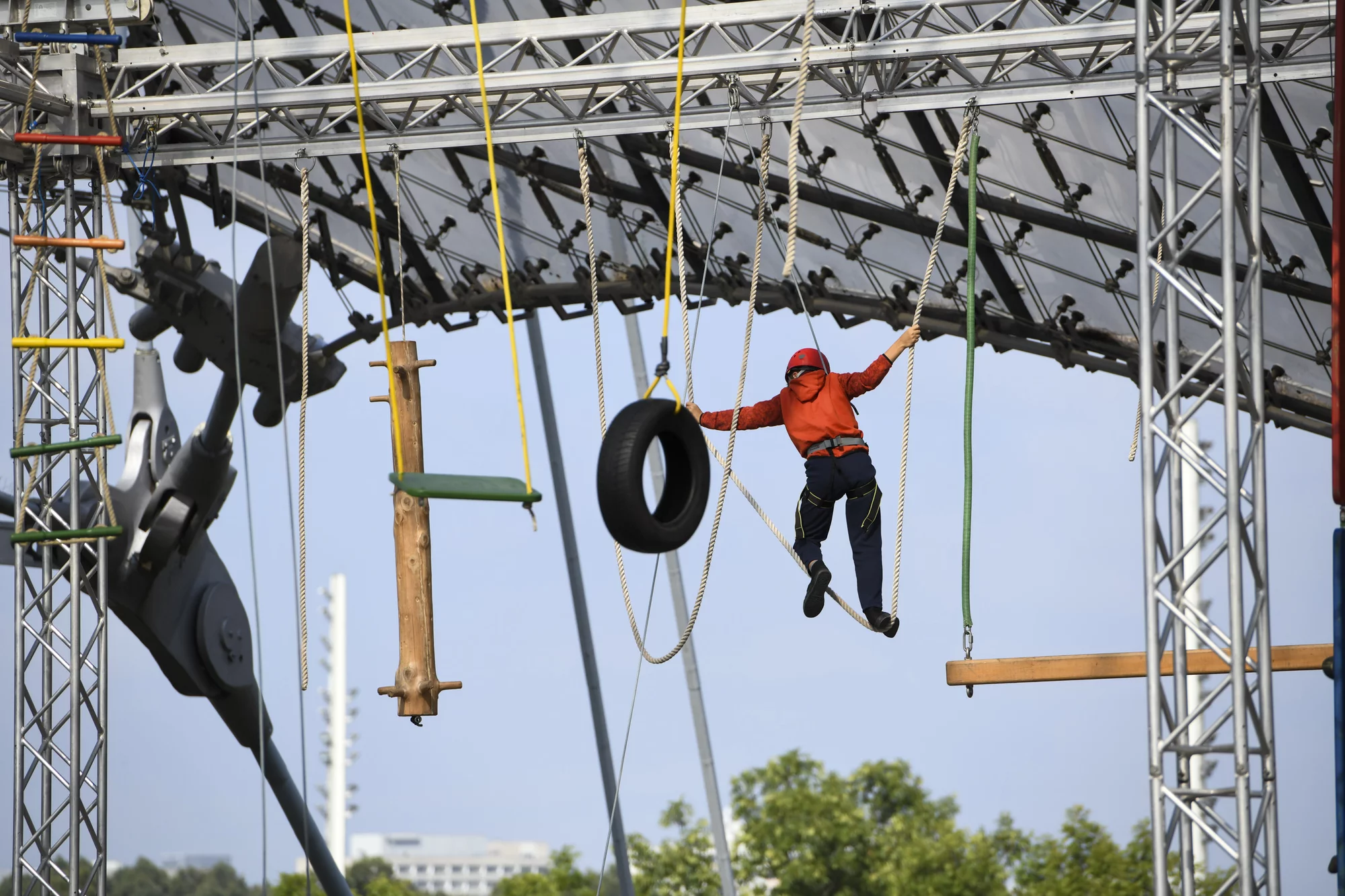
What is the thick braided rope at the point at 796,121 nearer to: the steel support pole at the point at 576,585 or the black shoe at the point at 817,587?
the black shoe at the point at 817,587

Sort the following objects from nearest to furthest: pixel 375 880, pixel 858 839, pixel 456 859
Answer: pixel 858 839 → pixel 375 880 → pixel 456 859

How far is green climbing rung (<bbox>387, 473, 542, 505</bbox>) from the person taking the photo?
649cm

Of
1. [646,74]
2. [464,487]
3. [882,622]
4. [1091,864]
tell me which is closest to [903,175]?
[646,74]

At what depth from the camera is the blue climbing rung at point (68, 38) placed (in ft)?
25.2

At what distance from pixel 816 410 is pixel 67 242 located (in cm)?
376

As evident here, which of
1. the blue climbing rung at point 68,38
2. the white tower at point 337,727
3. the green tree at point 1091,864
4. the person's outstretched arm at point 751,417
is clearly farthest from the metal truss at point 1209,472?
the white tower at point 337,727

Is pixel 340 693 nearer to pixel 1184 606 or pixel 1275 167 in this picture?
pixel 1275 167

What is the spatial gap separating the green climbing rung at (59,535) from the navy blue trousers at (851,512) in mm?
3322

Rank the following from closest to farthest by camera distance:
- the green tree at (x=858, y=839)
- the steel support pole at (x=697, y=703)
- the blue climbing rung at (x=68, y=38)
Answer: the blue climbing rung at (x=68, y=38), the steel support pole at (x=697, y=703), the green tree at (x=858, y=839)

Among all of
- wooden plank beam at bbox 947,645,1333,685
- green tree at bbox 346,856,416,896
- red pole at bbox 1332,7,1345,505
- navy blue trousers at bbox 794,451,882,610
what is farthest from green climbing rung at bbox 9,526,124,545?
green tree at bbox 346,856,416,896

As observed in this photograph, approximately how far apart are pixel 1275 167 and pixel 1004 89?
2.82 m

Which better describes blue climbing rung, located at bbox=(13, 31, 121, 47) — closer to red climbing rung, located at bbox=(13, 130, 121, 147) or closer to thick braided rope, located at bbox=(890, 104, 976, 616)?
red climbing rung, located at bbox=(13, 130, 121, 147)

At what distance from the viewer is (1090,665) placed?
6.61 m

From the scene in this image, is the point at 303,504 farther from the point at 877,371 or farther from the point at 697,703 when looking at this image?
the point at 697,703
